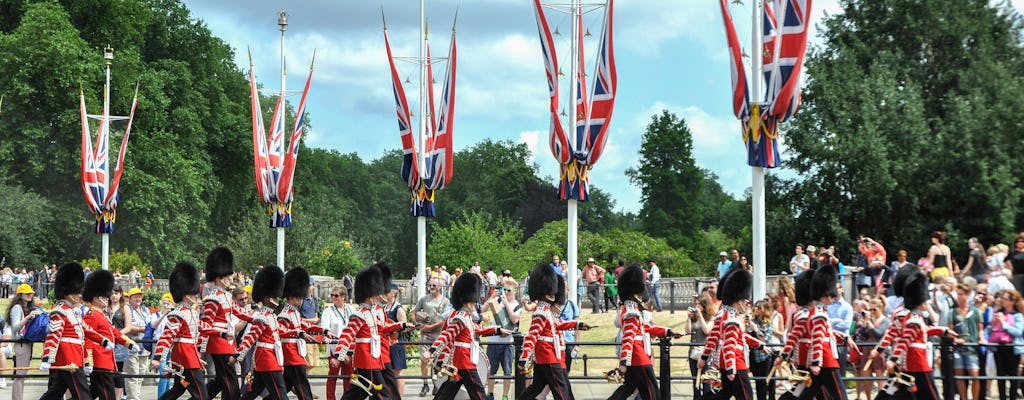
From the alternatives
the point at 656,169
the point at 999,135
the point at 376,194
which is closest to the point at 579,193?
the point at 999,135

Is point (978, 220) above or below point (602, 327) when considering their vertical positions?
above

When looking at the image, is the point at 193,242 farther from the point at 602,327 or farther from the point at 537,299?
the point at 537,299

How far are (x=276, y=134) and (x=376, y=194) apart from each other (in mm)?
65117

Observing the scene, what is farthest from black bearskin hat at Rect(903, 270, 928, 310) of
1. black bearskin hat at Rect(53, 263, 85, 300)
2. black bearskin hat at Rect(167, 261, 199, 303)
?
black bearskin hat at Rect(53, 263, 85, 300)

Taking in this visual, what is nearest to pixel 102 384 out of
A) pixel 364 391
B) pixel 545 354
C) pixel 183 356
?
pixel 183 356

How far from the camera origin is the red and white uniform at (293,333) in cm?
1341

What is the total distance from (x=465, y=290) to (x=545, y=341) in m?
1.06

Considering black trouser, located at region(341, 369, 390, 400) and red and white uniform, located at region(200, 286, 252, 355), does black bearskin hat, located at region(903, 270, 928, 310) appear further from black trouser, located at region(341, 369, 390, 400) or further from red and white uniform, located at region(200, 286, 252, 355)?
red and white uniform, located at region(200, 286, 252, 355)

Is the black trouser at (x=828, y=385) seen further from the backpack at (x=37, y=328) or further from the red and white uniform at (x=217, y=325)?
the backpack at (x=37, y=328)

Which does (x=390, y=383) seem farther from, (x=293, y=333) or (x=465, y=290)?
(x=465, y=290)

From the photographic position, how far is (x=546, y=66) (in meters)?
19.7

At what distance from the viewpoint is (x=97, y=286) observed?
13.9 metres

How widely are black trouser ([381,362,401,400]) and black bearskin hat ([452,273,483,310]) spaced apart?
1058 millimetres

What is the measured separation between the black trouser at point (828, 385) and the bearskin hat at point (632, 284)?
2007 millimetres
